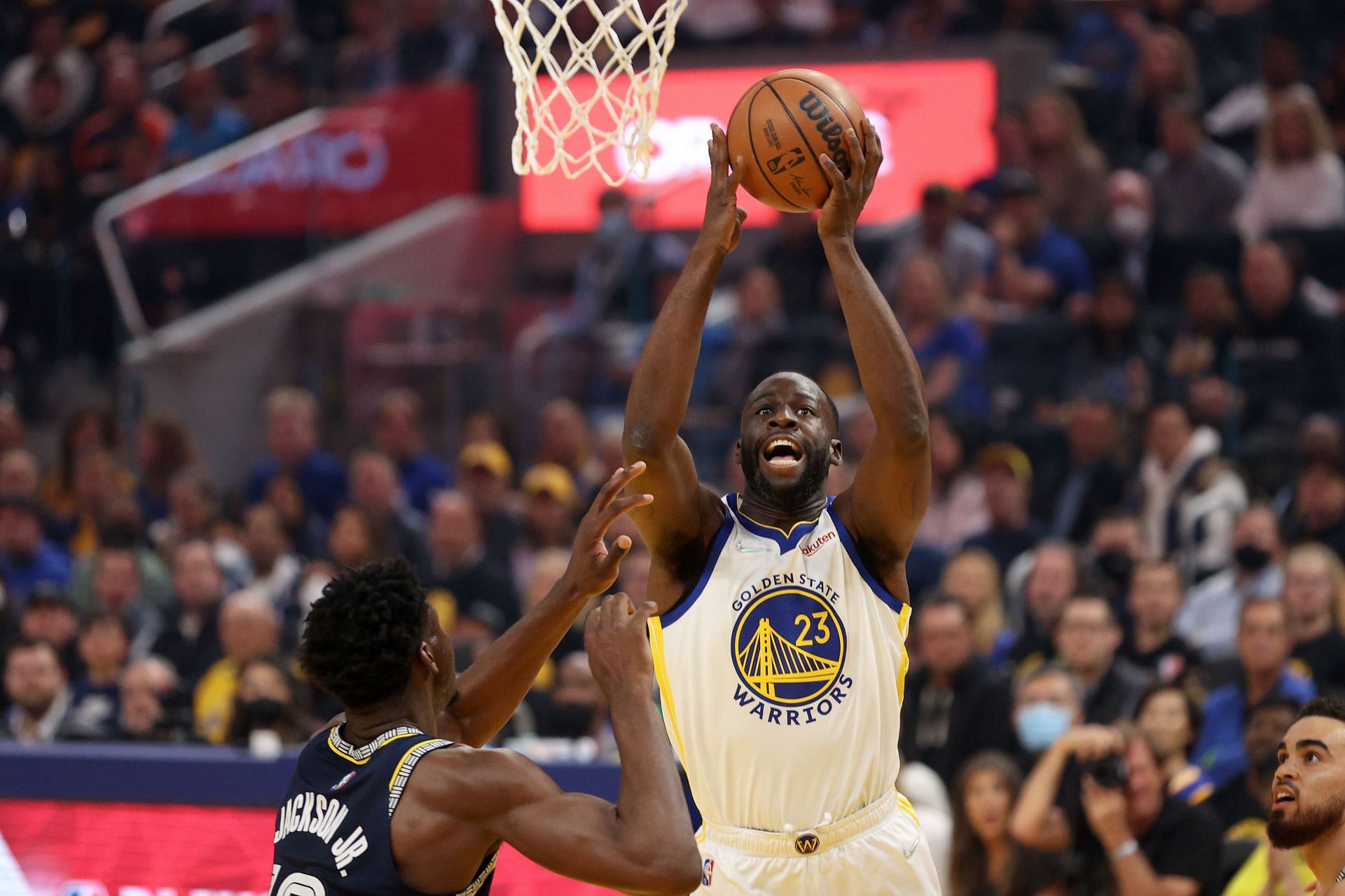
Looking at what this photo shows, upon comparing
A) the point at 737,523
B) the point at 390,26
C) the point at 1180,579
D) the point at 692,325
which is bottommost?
the point at 1180,579

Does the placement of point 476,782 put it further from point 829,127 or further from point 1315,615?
point 1315,615

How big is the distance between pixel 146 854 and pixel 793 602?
318 cm

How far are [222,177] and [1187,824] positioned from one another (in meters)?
8.66

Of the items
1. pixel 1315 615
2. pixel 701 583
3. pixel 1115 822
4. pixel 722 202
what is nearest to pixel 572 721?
pixel 1115 822

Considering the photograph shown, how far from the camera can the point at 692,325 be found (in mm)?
4602

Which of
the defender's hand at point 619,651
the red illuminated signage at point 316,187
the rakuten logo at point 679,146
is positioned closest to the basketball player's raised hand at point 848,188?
the defender's hand at point 619,651

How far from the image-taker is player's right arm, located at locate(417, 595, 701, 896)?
3648 mm

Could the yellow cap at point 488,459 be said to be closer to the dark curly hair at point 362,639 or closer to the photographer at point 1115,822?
the photographer at point 1115,822

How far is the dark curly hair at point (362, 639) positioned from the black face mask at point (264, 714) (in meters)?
3.91

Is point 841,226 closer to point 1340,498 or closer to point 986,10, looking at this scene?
point 1340,498

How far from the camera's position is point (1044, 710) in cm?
766

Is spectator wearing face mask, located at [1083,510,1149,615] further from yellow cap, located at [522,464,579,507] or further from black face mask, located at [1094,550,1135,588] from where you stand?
yellow cap, located at [522,464,579,507]

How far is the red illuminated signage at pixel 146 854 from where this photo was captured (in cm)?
656

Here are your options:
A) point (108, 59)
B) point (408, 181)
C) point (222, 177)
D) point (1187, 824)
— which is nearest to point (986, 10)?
point (408, 181)
